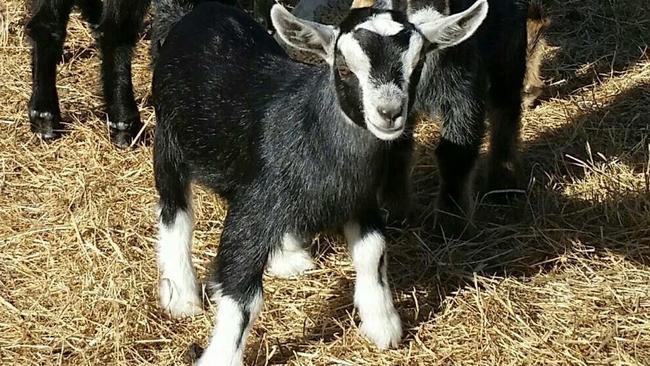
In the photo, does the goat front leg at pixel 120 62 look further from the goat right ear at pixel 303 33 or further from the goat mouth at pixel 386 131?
the goat mouth at pixel 386 131

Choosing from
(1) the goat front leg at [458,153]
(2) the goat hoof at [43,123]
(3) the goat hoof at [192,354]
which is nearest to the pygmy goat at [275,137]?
(3) the goat hoof at [192,354]

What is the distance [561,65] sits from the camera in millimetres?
6762

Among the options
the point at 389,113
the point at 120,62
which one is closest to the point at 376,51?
the point at 389,113

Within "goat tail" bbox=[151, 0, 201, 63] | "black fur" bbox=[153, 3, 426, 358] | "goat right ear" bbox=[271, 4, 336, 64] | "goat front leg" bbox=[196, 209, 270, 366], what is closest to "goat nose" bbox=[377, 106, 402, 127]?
"black fur" bbox=[153, 3, 426, 358]

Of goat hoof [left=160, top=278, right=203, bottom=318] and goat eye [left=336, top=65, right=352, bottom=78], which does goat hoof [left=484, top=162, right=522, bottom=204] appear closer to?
goat hoof [left=160, top=278, right=203, bottom=318]

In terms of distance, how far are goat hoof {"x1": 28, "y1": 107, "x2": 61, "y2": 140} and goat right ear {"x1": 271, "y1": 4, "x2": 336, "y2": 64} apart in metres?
2.52

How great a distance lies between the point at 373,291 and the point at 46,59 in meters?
2.49

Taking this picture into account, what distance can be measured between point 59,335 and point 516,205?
2229 mm

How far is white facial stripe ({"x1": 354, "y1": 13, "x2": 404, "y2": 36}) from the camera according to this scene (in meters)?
3.49

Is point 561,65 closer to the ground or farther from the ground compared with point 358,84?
closer to the ground

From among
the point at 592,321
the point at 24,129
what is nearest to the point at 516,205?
the point at 592,321

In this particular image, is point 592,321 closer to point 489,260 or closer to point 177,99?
point 489,260

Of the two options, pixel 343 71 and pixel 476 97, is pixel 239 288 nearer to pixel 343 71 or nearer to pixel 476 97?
pixel 343 71

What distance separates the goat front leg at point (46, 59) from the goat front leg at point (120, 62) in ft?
0.73
